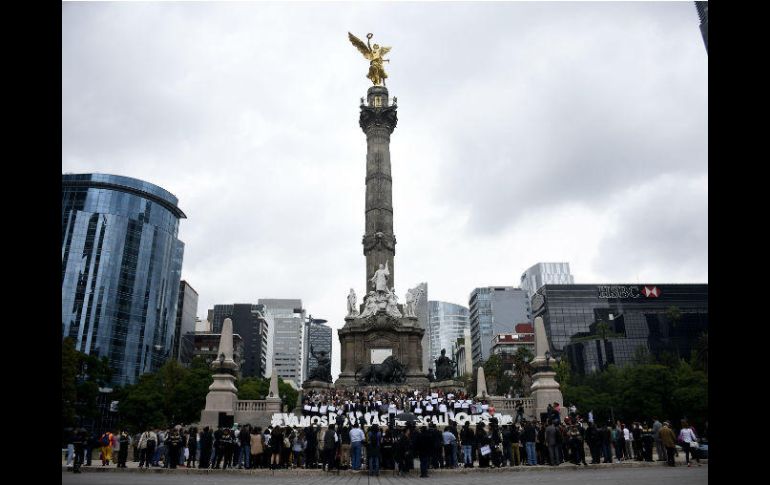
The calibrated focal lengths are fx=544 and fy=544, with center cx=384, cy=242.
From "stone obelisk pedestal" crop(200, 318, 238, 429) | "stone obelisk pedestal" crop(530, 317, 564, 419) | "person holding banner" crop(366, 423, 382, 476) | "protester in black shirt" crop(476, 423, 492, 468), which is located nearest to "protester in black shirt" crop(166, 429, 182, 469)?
"person holding banner" crop(366, 423, 382, 476)

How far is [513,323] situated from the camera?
149500 mm

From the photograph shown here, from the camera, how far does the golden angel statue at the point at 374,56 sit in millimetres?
56844

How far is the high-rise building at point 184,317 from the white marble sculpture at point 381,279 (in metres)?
90.5

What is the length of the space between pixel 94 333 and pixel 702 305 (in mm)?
119735

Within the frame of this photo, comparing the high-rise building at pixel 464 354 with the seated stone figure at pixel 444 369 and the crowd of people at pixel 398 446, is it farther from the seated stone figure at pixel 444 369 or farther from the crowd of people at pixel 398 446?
the crowd of people at pixel 398 446

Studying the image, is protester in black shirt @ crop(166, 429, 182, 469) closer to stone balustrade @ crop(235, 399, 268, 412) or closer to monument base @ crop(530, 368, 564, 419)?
stone balustrade @ crop(235, 399, 268, 412)

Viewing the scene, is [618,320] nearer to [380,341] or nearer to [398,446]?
[380,341]

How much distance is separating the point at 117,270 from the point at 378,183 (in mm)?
70985

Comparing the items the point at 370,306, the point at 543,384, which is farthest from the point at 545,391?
the point at 370,306
